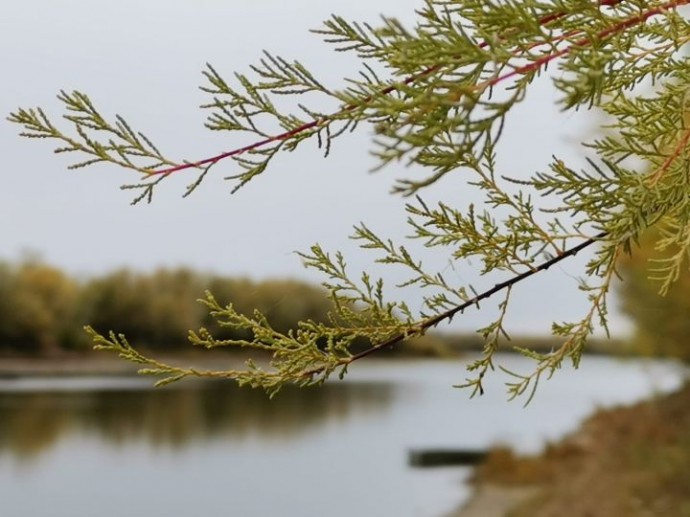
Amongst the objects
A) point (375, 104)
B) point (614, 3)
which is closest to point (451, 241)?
point (614, 3)

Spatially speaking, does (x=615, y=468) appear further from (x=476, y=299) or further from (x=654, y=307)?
(x=476, y=299)

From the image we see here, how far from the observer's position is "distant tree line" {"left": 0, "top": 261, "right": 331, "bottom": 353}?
59969mm

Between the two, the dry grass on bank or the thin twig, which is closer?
the thin twig

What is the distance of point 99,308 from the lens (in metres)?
64.8

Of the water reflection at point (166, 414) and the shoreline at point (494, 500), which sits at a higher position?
the water reflection at point (166, 414)

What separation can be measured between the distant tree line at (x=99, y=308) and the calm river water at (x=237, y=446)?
7139mm

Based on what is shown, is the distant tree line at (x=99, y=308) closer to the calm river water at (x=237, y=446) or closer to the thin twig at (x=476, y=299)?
the calm river water at (x=237, y=446)

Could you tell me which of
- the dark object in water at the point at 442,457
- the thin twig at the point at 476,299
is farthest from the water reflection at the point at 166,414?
the thin twig at the point at 476,299

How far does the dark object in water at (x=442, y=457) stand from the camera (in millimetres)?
31938

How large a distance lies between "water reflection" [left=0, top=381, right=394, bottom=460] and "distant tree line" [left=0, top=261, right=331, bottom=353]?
8685 mm

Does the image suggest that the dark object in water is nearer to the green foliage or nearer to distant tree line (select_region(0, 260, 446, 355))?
the green foliage

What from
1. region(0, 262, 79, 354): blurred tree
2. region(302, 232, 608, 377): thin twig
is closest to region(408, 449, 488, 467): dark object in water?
region(302, 232, 608, 377): thin twig

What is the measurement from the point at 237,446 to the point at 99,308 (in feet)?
118

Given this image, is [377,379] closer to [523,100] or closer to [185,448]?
[185,448]
